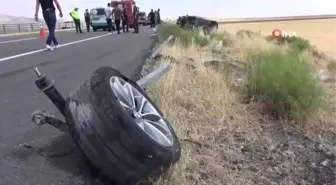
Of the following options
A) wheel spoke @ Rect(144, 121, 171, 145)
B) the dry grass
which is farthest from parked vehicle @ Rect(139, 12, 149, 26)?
wheel spoke @ Rect(144, 121, 171, 145)

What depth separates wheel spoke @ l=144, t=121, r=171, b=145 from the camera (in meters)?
3.20

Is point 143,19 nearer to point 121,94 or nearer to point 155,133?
point 121,94

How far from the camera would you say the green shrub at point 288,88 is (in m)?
6.28

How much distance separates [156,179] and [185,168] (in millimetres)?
677

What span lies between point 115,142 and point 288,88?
4.17 m

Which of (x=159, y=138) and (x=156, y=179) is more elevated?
(x=159, y=138)

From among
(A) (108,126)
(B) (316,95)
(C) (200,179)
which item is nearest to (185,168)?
(C) (200,179)

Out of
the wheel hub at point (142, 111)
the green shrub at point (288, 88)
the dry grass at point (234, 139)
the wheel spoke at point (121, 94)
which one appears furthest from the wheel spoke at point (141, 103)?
the green shrub at point (288, 88)

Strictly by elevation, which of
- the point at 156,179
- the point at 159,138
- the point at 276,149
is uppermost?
Result: the point at 159,138

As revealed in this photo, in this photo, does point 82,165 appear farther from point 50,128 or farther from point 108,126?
point 50,128

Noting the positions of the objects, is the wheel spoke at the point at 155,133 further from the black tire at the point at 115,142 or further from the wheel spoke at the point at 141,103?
Answer: the wheel spoke at the point at 141,103

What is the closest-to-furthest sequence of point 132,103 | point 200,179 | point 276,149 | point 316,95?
1. point 132,103
2. point 200,179
3. point 276,149
4. point 316,95

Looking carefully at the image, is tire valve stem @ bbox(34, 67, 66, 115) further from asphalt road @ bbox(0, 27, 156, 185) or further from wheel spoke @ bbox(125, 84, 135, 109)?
wheel spoke @ bbox(125, 84, 135, 109)

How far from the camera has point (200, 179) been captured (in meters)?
3.95
